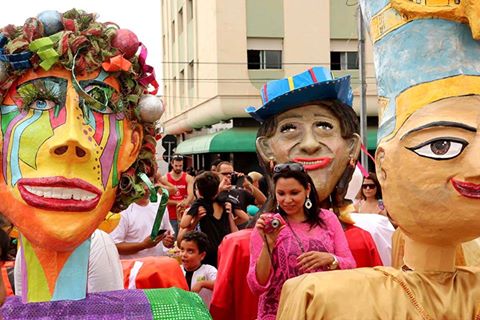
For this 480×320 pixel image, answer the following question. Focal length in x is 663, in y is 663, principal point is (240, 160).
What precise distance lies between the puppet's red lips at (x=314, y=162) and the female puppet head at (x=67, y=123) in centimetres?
106

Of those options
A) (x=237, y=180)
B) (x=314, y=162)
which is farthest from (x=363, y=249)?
(x=237, y=180)

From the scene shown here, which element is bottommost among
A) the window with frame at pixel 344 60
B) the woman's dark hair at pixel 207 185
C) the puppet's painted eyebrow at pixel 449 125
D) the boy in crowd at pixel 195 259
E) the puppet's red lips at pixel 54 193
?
the boy in crowd at pixel 195 259

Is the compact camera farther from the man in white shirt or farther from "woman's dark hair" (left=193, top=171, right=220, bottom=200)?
"woman's dark hair" (left=193, top=171, right=220, bottom=200)

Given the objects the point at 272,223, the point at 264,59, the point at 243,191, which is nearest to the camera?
the point at 272,223

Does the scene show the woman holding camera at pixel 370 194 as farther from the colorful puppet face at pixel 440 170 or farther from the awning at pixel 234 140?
the awning at pixel 234 140

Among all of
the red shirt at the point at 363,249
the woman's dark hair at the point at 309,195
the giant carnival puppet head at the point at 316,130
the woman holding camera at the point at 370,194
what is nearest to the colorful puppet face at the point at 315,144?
the giant carnival puppet head at the point at 316,130

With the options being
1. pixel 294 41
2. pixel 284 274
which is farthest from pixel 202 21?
pixel 284 274

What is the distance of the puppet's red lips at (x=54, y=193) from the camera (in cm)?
205

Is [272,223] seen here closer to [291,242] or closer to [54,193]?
[291,242]

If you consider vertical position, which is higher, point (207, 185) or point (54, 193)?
point (54, 193)

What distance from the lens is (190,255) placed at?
3.98 meters

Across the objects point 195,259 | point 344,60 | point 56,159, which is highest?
point 344,60

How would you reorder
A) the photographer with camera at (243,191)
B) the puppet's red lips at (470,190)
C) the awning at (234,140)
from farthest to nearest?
the awning at (234,140) < the photographer with camera at (243,191) < the puppet's red lips at (470,190)

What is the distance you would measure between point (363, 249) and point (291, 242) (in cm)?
62
